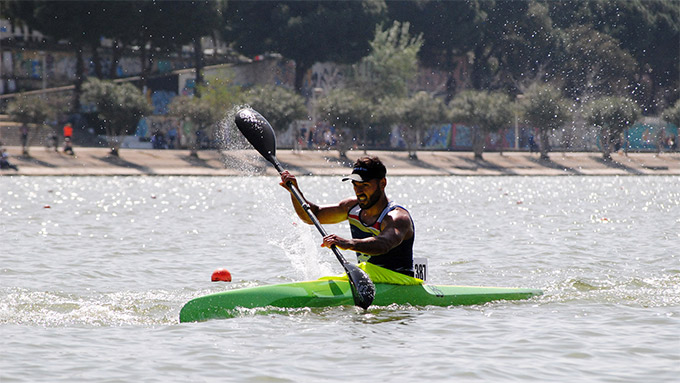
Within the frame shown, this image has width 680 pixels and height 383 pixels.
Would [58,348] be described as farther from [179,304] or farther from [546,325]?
[546,325]

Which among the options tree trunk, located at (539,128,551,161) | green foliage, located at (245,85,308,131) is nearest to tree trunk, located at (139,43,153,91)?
green foliage, located at (245,85,308,131)

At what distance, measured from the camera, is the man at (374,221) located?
11.1 meters

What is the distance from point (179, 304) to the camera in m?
12.5

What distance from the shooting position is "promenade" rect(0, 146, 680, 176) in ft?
177

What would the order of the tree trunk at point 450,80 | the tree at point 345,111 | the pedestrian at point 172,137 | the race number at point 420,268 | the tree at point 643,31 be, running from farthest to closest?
the tree trunk at point 450,80 → the tree at point 643,31 → the tree at point 345,111 → the pedestrian at point 172,137 → the race number at point 420,268

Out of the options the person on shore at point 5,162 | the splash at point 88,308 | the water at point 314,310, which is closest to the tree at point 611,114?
the person on shore at point 5,162

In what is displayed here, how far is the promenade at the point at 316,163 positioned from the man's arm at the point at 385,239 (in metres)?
36.6

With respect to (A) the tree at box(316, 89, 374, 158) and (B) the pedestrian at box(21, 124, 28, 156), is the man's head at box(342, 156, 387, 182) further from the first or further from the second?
Answer: (A) the tree at box(316, 89, 374, 158)

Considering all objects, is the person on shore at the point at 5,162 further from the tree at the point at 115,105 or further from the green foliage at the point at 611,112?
the green foliage at the point at 611,112

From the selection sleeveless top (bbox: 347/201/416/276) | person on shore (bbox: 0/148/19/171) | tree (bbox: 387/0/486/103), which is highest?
tree (bbox: 387/0/486/103)

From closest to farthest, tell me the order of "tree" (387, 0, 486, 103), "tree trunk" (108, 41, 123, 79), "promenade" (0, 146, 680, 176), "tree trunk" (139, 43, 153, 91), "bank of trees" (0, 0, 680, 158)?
"promenade" (0, 146, 680, 176) < "bank of trees" (0, 0, 680, 158) < "tree trunk" (108, 41, 123, 79) < "tree trunk" (139, 43, 153, 91) < "tree" (387, 0, 486, 103)

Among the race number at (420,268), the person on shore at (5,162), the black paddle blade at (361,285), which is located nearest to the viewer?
the black paddle blade at (361,285)

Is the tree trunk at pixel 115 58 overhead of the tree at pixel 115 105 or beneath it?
overhead

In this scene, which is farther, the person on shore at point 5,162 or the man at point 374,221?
the person on shore at point 5,162
